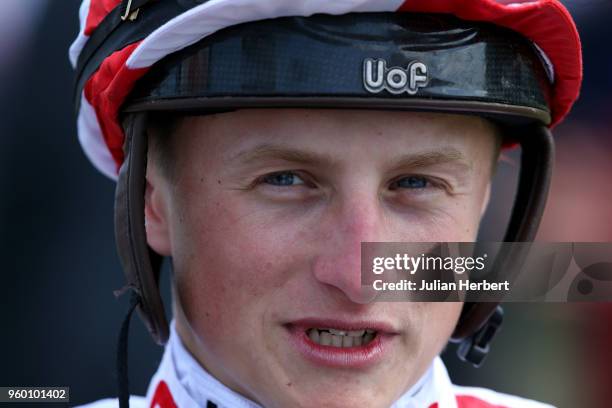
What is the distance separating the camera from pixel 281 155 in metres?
1.73

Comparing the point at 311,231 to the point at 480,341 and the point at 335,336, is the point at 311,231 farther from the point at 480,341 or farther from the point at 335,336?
the point at 480,341

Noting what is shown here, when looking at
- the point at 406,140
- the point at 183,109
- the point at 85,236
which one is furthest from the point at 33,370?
the point at 406,140

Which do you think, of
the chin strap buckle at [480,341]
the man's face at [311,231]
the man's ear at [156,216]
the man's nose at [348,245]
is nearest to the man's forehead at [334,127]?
the man's face at [311,231]

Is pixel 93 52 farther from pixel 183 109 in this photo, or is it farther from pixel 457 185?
pixel 457 185

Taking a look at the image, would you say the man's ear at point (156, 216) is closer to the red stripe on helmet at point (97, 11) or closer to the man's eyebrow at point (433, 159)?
the red stripe on helmet at point (97, 11)

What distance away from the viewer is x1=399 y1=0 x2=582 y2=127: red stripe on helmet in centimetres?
170

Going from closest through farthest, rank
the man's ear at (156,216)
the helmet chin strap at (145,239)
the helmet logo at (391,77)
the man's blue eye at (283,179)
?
the helmet logo at (391,77) < the man's blue eye at (283,179) < the helmet chin strap at (145,239) < the man's ear at (156,216)

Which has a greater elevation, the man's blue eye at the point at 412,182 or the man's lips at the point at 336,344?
the man's blue eye at the point at 412,182

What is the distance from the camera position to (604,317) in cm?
361

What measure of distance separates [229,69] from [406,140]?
35 cm

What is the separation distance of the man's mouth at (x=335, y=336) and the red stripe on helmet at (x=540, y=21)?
0.59 meters

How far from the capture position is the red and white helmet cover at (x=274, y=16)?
1659 millimetres

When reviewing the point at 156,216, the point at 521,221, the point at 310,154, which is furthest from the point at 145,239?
the point at 521,221

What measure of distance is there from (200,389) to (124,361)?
0.57 feet
